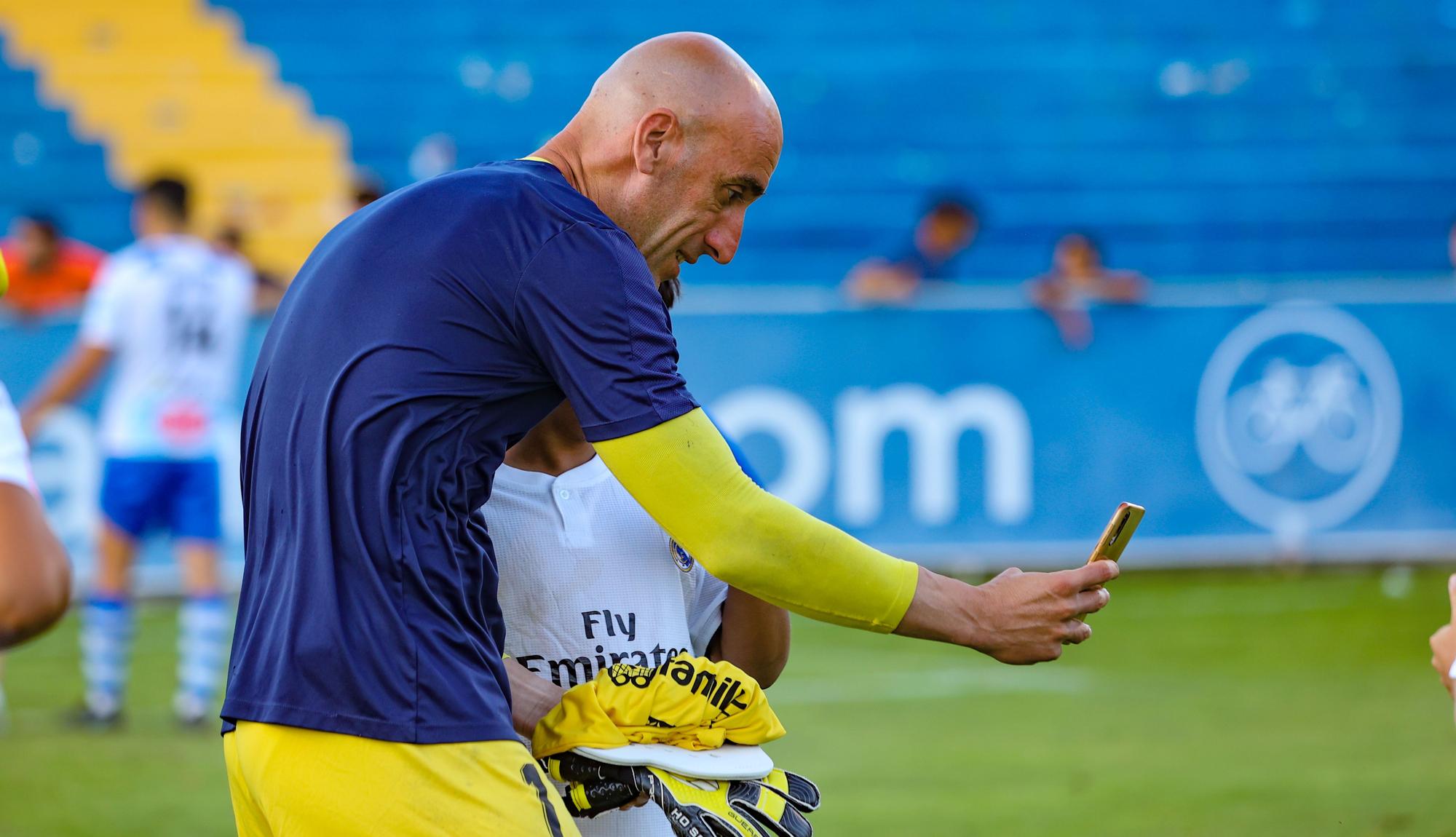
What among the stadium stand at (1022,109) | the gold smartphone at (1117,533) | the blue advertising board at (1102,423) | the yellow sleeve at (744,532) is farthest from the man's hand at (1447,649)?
the stadium stand at (1022,109)

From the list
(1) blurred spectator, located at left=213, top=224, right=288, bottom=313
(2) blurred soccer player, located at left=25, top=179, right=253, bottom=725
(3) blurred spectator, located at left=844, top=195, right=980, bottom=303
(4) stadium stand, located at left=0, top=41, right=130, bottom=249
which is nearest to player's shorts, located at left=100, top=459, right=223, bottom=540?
(2) blurred soccer player, located at left=25, top=179, right=253, bottom=725

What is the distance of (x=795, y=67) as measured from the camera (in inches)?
620

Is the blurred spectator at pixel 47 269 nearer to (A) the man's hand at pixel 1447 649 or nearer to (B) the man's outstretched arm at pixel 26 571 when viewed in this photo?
(B) the man's outstretched arm at pixel 26 571

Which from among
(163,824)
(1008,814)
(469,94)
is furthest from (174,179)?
(469,94)

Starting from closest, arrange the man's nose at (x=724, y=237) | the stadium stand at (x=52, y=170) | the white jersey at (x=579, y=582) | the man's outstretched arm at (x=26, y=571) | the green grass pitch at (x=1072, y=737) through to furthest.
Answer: the man's outstretched arm at (x=26, y=571) → the man's nose at (x=724, y=237) → the white jersey at (x=579, y=582) → the green grass pitch at (x=1072, y=737) → the stadium stand at (x=52, y=170)

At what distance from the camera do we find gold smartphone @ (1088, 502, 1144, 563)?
263 centimetres

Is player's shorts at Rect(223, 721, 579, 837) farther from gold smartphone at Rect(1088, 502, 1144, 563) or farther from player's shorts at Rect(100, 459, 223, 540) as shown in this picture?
player's shorts at Rect(100, 459, 223, 540)

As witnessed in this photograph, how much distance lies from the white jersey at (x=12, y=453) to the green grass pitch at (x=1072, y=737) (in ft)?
12.7

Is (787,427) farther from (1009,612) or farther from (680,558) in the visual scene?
(1009,612)

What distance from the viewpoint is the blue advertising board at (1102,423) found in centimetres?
1060

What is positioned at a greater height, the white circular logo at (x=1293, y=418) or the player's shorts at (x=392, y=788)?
the white circular logo at (x=1293, y=418)

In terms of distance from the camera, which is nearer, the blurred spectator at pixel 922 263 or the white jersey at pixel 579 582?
the white jersey at pixel 579 582

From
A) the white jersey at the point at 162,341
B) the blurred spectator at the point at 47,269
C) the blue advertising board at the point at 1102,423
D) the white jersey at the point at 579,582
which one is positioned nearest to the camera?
the white jersey at the point at 579,582

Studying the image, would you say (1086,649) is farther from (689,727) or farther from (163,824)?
(689,727)
